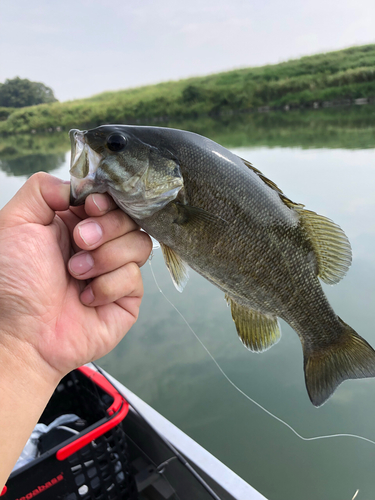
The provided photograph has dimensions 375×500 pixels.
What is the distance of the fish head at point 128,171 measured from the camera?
1.16m

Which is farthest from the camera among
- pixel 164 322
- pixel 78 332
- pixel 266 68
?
pixel 266 68

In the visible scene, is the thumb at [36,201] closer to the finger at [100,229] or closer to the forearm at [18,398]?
the finger at [100,229]

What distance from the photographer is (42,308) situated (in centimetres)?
121

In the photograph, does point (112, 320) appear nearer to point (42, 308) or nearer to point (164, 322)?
point (42, 308)

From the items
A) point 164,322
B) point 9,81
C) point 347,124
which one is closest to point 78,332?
point 164,322

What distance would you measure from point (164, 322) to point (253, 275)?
352 centimetres

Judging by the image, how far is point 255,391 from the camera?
3.37 meters

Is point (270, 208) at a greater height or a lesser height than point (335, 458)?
greater

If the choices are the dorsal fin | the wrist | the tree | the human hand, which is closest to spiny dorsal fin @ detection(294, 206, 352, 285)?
the dorsal fin

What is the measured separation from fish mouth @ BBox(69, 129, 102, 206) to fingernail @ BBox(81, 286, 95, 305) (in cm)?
37

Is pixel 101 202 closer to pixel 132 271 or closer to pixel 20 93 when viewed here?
pixel 132 271

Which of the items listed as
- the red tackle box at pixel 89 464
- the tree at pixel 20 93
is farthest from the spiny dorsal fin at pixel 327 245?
the tree at pixel 20 93

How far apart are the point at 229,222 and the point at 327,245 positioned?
0.39 metres

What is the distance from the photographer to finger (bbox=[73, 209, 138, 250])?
1.17m
